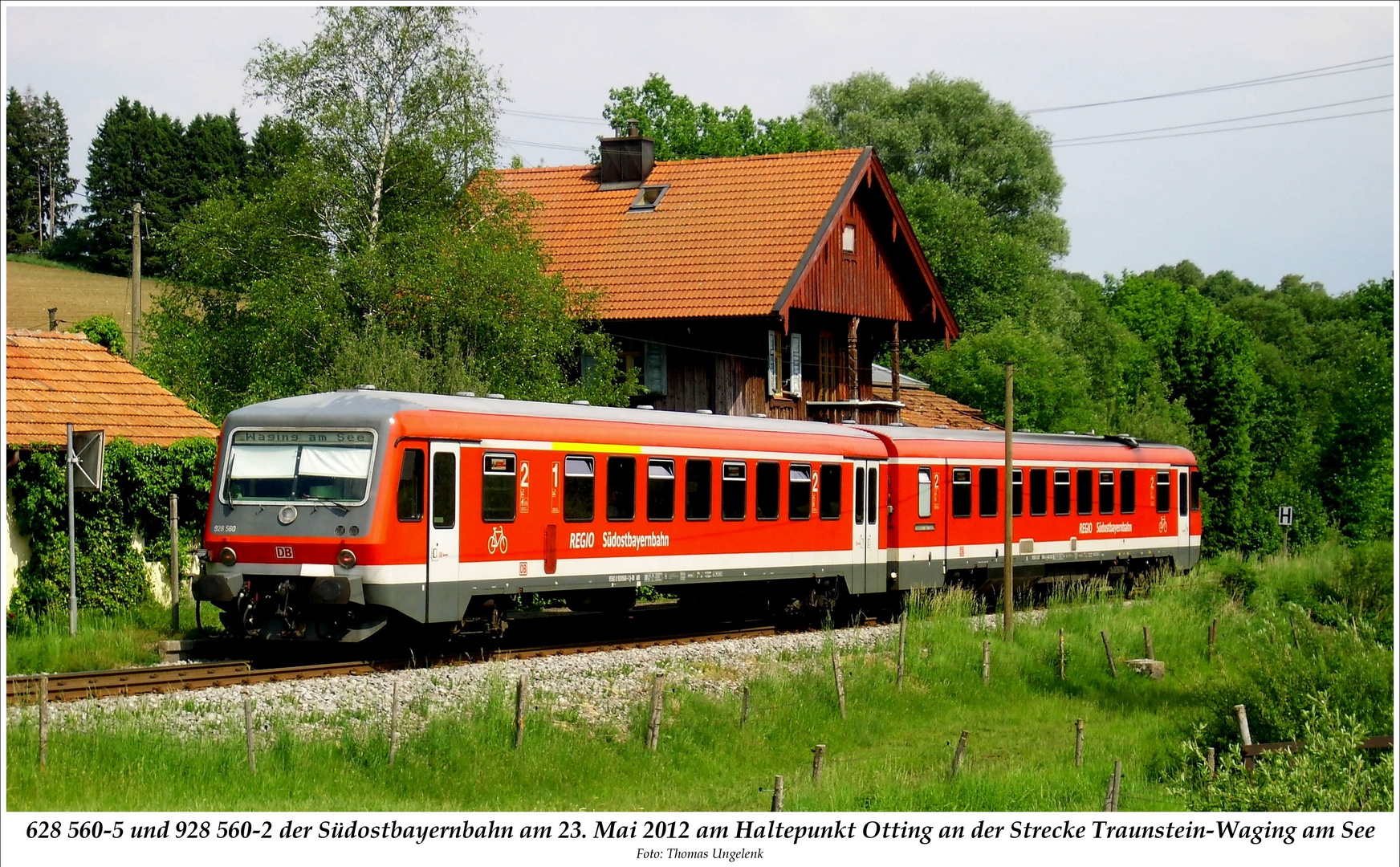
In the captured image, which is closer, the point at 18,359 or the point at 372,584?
the point at 372,584

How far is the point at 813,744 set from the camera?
659 inches

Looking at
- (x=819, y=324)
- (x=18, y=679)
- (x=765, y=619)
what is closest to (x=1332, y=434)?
(x=819, y=324)

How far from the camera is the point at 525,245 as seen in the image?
27.2 m

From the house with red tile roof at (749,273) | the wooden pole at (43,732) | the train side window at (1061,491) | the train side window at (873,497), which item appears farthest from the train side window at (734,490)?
the wooden pole at (43,732)

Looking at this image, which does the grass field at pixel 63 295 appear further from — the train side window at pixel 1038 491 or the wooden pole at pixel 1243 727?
the wooden pole at pixel 1243 727

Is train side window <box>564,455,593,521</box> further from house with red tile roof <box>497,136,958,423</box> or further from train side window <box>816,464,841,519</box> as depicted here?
house with red tile roof <box>497,136,958,423</box>

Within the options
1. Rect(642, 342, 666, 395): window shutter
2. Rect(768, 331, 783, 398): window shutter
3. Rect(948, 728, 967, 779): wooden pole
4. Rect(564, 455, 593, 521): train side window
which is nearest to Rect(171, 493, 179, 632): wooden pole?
Rect(564, 455, 593, 521): train side window

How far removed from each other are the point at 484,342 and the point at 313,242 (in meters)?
3.27

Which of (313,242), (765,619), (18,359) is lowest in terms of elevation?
(765,619)

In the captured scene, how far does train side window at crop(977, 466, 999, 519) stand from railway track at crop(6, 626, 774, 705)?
9.34m

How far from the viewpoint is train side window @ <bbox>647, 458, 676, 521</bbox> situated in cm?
2000

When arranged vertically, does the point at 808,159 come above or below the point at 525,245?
above

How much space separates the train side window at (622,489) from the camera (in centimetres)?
1941
